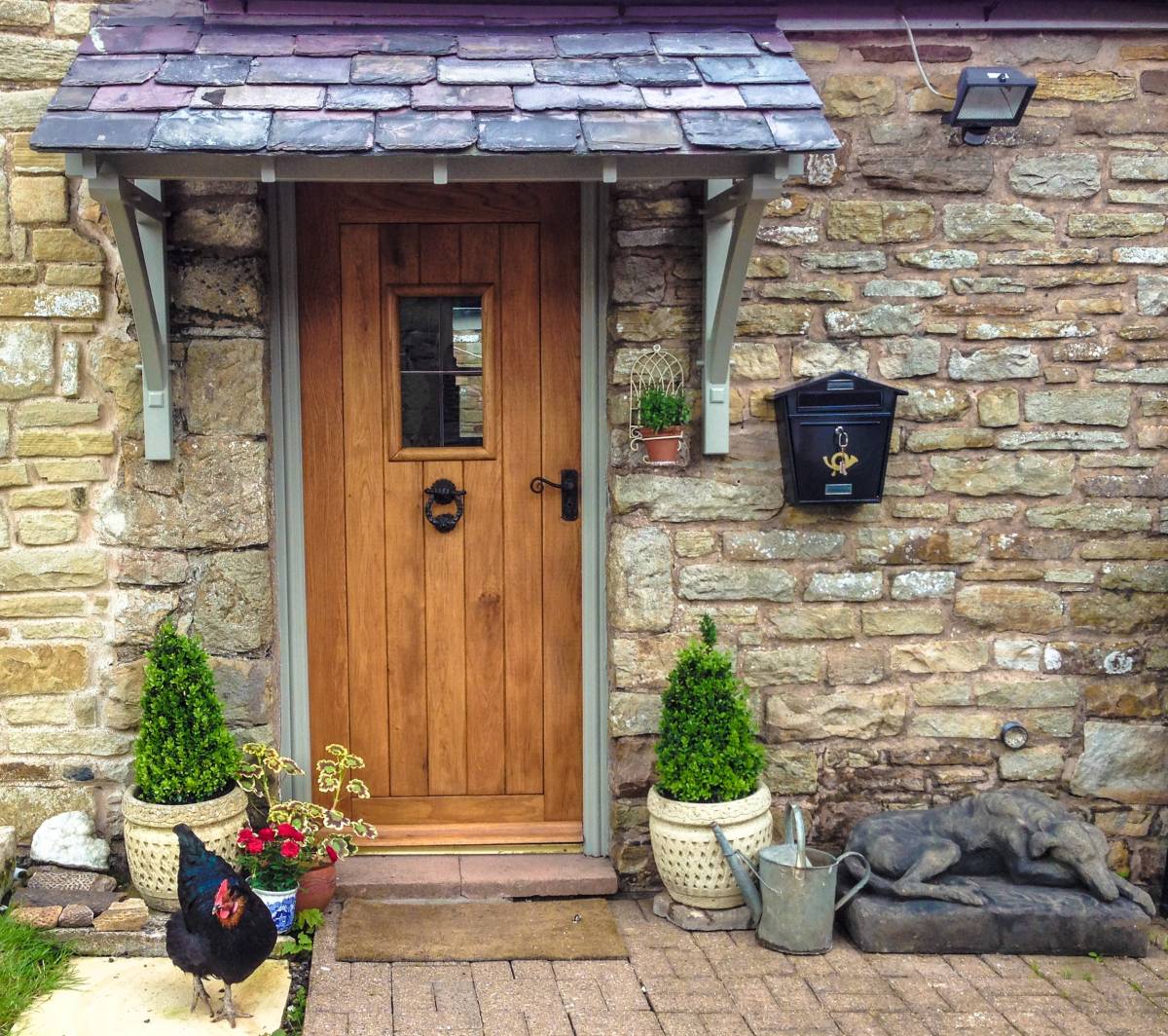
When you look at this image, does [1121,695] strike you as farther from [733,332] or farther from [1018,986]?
[733,332]

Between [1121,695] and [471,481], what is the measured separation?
2.51 meters

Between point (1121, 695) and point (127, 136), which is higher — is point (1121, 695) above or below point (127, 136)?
below

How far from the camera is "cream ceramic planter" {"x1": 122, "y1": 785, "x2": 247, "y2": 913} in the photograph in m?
3.86

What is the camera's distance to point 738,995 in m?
3.62

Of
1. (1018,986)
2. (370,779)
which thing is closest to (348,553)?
(370,779)

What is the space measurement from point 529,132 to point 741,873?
2.43 meters

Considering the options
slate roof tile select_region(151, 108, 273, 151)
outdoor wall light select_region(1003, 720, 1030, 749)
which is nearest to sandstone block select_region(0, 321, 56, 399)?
slate roof tile select_region(151, 108, 273, 151)

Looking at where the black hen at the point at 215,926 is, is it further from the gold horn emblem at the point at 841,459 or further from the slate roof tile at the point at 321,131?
the gold horn emblem at the point at 841,459

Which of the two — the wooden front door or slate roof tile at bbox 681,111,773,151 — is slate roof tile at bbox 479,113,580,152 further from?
the wooden front door

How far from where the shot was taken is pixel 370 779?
458cm

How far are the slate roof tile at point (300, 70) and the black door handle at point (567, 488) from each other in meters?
1.58

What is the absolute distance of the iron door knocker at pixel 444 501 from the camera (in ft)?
14.6

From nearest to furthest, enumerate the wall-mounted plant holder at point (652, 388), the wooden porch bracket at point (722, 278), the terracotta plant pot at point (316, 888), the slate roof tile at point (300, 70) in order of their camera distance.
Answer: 1. the slate roof tile at point (300, 70)
2. the wooden porch bracket at point (722, 278)
3. the terracotta plant pot at point (316, 888)
4. the wall-mounted plant holder at point (652, 388)

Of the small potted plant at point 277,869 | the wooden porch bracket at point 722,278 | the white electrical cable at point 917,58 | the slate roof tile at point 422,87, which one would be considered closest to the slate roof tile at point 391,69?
the slate roof tile at point 422,87
